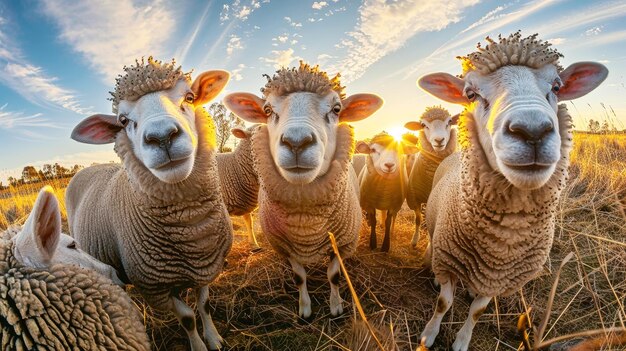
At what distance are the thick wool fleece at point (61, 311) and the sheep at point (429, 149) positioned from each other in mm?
3876

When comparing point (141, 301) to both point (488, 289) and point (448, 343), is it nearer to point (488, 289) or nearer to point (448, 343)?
point (448, 343)

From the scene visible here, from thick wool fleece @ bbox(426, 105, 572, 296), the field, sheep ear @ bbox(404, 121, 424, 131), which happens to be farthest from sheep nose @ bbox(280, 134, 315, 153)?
sheep ear @ bbox(404, 121, 424, 131)

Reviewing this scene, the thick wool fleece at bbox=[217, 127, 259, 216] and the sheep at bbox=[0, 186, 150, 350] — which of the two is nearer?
the sheep at bbox=[0, 186, 150, 350]

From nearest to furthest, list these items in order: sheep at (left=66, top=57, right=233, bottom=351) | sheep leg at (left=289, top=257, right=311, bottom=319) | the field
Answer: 1. sheep at (left=66, top=57, right=233, bottom=351)
2. the field
3. sheep leg at (left=289, top=257, right=311, bottom=319)

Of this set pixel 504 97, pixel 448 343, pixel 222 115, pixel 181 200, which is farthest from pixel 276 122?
pixel 222 115

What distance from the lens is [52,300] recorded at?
1.56m

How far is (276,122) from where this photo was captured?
267cm

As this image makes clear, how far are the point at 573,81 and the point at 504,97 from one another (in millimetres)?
847

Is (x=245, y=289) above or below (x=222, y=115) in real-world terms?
below

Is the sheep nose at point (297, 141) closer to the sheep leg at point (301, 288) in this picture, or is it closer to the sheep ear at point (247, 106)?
the sheep ear at point (247, 106)

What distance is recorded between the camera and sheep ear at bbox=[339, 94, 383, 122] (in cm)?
293

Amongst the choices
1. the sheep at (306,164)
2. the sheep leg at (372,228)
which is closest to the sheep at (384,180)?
the sheep leg at (372,228)

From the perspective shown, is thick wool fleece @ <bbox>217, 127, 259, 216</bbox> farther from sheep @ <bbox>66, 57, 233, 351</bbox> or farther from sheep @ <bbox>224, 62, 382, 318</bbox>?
sheep @ <bbox>66, 57, 233, 351</bbox>

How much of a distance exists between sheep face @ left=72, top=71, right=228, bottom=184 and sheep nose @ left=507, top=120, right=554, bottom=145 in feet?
6.20
